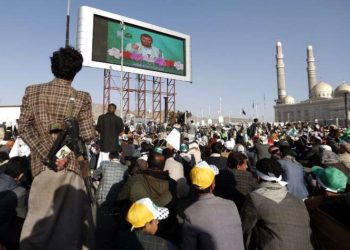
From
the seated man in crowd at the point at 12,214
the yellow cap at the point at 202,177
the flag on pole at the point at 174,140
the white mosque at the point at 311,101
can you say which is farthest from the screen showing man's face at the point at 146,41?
the white mosque at the point at 311,101

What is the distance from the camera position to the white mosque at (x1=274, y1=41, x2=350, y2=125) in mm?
68312

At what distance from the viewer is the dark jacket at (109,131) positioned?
630cm

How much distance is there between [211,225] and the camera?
99.7 inches

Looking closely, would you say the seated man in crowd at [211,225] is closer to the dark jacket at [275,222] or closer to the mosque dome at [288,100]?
the dark jacket at [275,222]

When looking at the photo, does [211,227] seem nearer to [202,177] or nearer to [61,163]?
[202,177]

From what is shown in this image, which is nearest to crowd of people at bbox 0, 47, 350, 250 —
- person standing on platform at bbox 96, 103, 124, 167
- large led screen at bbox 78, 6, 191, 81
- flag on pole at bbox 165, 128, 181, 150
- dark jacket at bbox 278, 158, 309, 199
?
dark jacket at bbox 278, 158, 309, 199

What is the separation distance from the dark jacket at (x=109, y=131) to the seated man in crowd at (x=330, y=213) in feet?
13.9

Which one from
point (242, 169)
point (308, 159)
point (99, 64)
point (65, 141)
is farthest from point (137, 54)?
point (65, 141)

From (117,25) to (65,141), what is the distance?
2789 centimetres

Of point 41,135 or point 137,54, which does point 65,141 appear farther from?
point 137,54

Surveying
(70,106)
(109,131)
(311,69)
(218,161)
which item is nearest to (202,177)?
(70,106)

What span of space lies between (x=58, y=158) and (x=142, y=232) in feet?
2.75

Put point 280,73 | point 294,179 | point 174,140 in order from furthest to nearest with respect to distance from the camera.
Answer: point 280,73
point 174,140
point 294,179

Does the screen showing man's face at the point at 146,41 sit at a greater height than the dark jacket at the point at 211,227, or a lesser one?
greater
